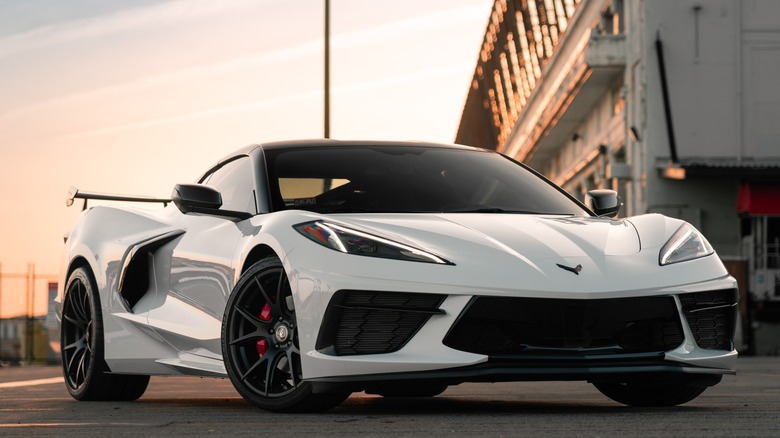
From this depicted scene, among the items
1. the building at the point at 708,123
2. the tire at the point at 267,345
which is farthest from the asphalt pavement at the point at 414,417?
the building at the point at 708,123

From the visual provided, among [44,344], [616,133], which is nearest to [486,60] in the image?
[616,133]

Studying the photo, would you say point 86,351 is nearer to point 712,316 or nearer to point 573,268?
point 573,268

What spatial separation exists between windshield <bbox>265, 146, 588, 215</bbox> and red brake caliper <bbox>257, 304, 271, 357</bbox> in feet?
1.95

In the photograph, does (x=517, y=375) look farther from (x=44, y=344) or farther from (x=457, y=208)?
(x=44, y=344)

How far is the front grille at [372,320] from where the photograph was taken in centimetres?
530

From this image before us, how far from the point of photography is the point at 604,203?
22.4 feet

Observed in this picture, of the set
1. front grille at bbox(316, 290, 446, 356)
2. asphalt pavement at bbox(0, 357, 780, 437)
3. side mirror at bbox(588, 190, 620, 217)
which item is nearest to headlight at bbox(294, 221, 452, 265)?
front grille at bbox(316, 290, 446, 356)

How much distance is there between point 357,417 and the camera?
5.45 metres

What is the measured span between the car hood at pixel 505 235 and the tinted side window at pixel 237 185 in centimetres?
95

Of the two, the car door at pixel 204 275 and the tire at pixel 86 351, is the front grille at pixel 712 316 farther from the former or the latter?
the tire at pixel 86 351

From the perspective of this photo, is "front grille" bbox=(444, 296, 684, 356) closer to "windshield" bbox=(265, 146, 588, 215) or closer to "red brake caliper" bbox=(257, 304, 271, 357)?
"red brake caliper" bbox=(257, 304, 271, 357)

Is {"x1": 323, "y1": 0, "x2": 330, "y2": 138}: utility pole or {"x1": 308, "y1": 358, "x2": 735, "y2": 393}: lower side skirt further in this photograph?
{"x1": 323, "y1": 0, "x2": 330, "y2": 138}: utility pole

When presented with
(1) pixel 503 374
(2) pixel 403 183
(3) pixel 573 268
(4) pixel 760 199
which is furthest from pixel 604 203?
(4) pixel 760 199

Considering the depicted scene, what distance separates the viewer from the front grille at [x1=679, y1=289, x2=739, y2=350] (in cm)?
565
